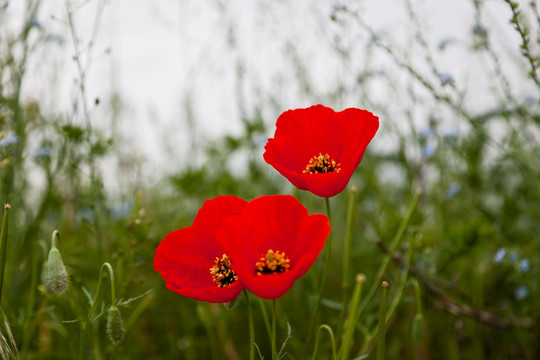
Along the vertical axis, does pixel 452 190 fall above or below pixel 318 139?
below

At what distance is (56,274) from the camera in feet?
2.81

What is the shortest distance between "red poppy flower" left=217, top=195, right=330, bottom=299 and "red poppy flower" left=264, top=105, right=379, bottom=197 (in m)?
0.10

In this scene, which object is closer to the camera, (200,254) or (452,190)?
(200,254)

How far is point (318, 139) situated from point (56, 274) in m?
0.48

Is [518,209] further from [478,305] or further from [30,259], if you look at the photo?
[30,259]

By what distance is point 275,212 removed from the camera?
29.6 inches

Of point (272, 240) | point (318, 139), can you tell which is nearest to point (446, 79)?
point (318, 139)

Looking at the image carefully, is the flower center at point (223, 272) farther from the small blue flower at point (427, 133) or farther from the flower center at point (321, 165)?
the small blue flower at point (427, 133)

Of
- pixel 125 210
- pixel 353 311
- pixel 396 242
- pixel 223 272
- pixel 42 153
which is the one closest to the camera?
pixel 353 311

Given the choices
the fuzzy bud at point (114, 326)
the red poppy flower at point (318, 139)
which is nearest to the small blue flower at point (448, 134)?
the red poppy flower at point (318, 139)

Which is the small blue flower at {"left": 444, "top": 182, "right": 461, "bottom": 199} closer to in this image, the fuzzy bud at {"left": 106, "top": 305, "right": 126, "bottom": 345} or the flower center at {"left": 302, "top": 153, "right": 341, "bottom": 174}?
the flower center at {"left": 302, "top": 153, "right": 341, "bottom": 174}

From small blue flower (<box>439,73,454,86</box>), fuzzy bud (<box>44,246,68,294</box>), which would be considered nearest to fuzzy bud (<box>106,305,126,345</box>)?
fuzzy bud (<box>44,246,68,294</box>)

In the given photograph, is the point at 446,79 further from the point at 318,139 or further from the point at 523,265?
the point at 318,139

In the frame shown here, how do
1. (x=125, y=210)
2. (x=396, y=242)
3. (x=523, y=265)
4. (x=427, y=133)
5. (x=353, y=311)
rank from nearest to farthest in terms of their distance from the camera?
(x=353, y=311) → (x=396, y=242) → (x=523, y=265) → (x=427, y=133) → (x=125, y=210)
